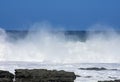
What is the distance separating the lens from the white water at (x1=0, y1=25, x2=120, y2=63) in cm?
3738

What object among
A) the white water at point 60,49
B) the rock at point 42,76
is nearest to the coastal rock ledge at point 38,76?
the rock at point 42,76

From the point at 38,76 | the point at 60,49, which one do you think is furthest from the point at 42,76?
the point at 60,49

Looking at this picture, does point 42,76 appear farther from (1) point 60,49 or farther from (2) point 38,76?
(1) point 60,49

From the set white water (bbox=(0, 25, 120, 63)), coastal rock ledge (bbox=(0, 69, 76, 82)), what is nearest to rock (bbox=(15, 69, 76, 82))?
coastal rock ledge (bbox=(0, 69, 76, 82))

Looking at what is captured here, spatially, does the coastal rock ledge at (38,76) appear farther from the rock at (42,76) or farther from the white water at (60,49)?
the white water at (60,49)

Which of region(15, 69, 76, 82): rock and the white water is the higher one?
the white water

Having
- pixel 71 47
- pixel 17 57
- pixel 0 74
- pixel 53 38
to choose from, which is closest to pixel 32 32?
pixel 53 38

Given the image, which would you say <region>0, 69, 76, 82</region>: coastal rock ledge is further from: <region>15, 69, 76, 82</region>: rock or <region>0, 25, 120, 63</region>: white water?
<region>0, 25, 120, 63</region>: white water

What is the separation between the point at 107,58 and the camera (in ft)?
123

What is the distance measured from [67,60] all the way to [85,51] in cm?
529

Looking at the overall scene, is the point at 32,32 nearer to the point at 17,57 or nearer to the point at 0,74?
the point at 17,57

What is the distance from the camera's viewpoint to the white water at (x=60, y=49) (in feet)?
123

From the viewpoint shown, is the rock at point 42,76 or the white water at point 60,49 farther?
the white water at point 60,49

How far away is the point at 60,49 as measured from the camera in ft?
138
